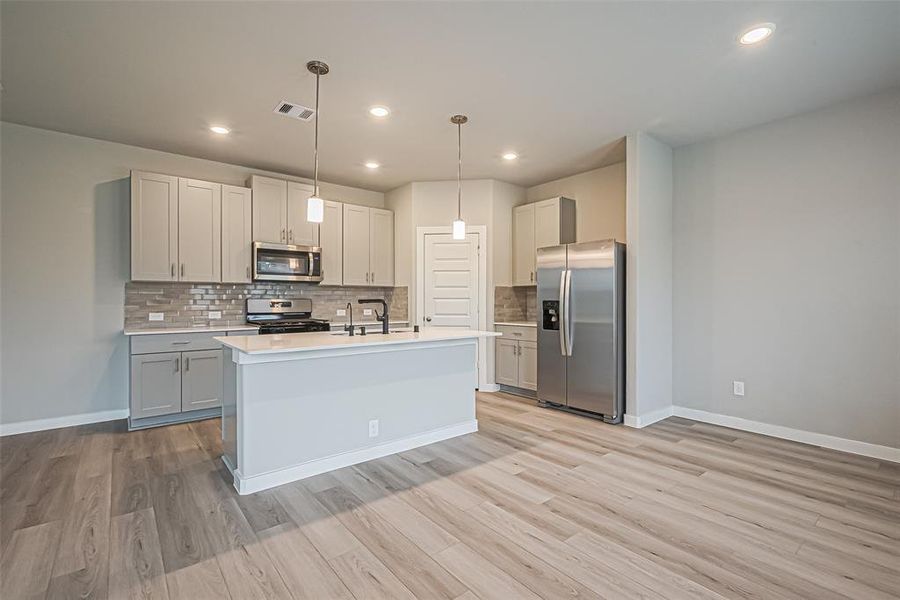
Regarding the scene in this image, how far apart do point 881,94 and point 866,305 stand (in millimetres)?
1628

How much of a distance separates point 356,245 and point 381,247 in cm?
38

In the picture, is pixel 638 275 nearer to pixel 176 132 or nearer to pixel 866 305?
pixel 866 305

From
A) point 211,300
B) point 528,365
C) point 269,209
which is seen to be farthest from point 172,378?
point 528,365

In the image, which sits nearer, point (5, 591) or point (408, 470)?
point (5, 591)

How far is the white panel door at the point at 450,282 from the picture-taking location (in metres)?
5.79

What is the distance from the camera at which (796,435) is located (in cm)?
377

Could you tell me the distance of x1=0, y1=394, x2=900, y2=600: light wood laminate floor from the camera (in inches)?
75.0

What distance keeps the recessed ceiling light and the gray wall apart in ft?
5.12

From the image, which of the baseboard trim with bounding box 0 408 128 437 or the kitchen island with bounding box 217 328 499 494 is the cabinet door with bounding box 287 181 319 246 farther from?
the baseboard trim with bounding box 0 408 128 437

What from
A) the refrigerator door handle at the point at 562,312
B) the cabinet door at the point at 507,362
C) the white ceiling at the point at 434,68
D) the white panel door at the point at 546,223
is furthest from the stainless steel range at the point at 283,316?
the white panel door at the point at 546,223

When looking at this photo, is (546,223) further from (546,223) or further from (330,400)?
(330,400)

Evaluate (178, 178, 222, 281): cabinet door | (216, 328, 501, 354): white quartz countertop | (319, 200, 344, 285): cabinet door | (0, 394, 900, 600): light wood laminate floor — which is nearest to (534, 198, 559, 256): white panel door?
(216, 328, 501, 354): white quartz countertop

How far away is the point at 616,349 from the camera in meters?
4.25

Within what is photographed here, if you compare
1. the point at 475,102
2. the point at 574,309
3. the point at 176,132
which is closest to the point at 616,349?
the point at 574,309
